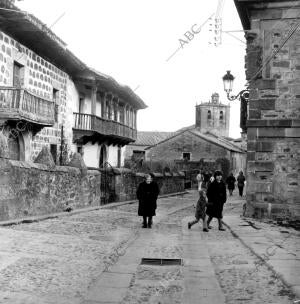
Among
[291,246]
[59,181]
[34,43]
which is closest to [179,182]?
[34,43]

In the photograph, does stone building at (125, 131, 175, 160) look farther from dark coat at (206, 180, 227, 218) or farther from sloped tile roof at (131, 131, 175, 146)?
dark coat at (206, 180, 227, 218)

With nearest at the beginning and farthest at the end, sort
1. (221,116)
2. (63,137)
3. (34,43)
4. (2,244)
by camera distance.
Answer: (2,244)
(34,43)
(63,137)
(221,116)

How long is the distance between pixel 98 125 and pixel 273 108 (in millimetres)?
13948

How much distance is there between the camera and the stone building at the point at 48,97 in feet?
51.9

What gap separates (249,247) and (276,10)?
7089 millimetres

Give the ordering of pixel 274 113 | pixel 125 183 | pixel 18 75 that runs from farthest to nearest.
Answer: pixel 125 183
pixel 18 75
pixel 274 113

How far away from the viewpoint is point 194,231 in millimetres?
11023

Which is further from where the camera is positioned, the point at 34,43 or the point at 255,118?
the point at 34,43

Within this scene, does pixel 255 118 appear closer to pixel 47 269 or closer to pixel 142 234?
pixel 142 234

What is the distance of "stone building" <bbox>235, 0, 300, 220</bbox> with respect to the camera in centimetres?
1288

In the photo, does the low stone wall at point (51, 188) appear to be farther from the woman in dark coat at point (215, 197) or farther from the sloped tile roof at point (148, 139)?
the sloped tile roof at point (148, 139)

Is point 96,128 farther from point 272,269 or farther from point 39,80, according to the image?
point 272,269

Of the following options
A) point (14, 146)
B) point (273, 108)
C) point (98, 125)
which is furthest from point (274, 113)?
point (98, 125)

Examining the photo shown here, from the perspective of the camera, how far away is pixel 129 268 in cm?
661
